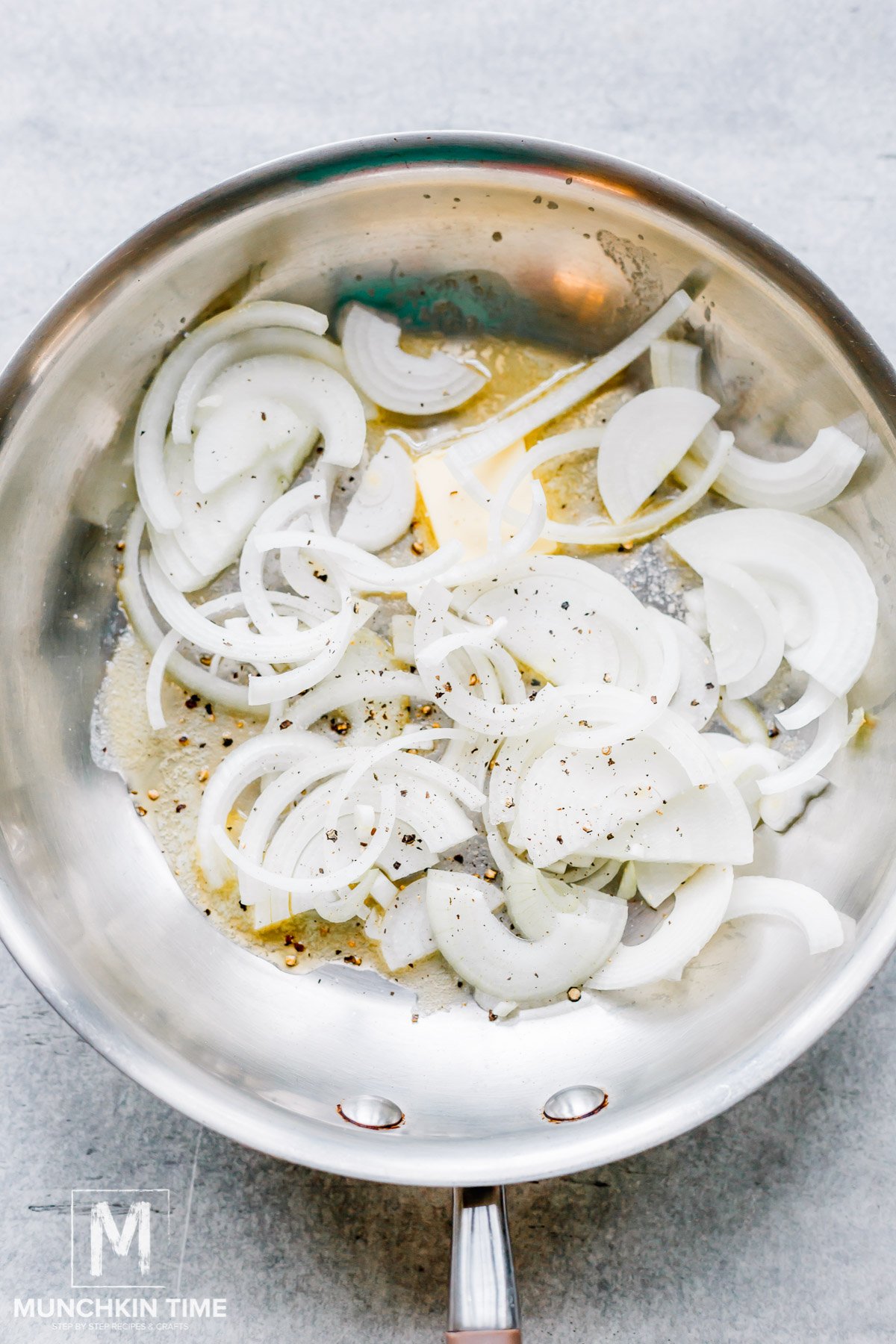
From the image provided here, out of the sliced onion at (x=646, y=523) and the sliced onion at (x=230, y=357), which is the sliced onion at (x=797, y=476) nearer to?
the sliced onion at (x=646, y=523)

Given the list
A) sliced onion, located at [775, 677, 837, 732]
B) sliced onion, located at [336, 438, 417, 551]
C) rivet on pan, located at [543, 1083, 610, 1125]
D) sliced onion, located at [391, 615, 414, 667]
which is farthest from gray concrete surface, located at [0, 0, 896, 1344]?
sliced onion, located at [391, 615, 414, 667]

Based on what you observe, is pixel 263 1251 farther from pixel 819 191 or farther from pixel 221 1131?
pixel 819 191

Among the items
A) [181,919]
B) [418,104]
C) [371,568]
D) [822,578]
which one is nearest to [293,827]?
[181,919]

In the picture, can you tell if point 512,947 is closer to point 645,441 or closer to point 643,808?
point 643,808

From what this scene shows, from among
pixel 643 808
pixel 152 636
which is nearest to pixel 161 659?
pixel 152 636

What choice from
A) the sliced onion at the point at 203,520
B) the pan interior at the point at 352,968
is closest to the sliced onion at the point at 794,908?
the pan interior at the point at 352,968

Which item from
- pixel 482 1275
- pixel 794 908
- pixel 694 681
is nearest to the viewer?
pixel 482 1275
